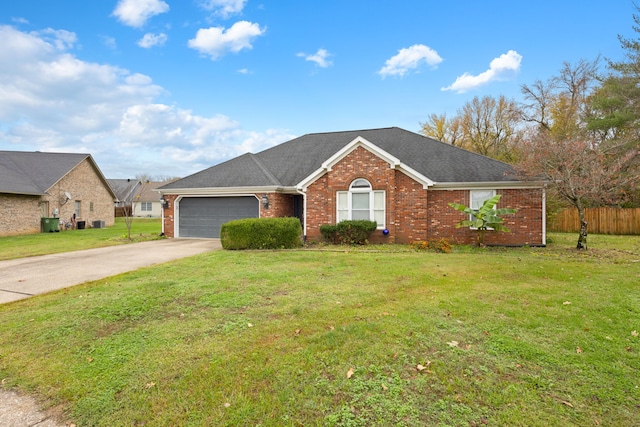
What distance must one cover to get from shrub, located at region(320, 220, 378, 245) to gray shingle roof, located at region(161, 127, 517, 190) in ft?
11.8

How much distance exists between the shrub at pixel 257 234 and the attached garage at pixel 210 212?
3.34 meters

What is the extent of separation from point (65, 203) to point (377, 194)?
80.4 ft

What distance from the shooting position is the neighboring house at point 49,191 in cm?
2080

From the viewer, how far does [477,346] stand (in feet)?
13.0

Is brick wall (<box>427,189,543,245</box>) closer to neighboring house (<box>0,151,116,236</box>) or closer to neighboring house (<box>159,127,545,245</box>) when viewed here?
neighboring house (<box>159,127,545,245</box>)

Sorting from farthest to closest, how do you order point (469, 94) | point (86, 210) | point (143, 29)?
point (469, 94)
point (86, 210)
point (143, 29)

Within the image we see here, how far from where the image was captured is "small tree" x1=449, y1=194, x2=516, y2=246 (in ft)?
39.3

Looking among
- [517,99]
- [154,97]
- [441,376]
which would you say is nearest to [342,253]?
[441,376]

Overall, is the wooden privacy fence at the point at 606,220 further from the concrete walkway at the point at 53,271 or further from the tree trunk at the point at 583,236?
the concrete walkway at the point at 53,271

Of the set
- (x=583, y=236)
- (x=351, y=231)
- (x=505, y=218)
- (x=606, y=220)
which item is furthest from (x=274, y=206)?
(x=606, y=220)

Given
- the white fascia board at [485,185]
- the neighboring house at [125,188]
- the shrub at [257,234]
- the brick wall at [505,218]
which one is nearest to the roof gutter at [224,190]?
the shrub at [257,234]

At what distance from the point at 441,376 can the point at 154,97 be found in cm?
1968

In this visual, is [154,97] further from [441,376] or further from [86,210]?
[441,376]

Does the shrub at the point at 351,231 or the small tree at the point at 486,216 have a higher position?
the small tree at the point at 486,216
